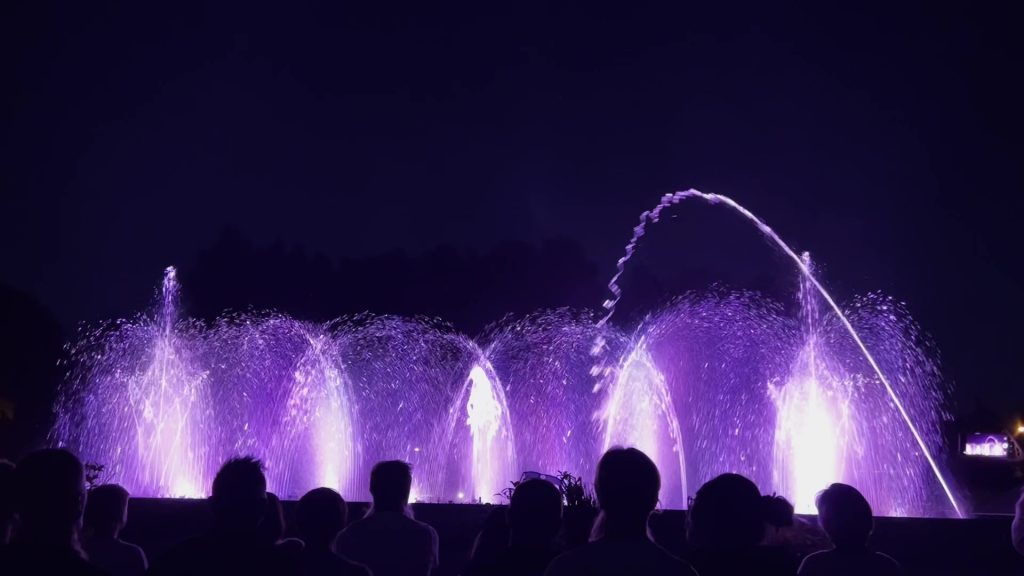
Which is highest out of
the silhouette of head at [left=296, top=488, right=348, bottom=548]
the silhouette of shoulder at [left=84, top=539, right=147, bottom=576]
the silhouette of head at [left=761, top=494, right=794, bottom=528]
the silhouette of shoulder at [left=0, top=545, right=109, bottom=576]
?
the silhouette of head at [left=761, top=494, right=794, bottom=528]

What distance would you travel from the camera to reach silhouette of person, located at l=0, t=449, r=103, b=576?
339cm

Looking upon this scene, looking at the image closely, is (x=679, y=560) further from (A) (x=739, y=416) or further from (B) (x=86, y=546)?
(A) (x=739, y=416)

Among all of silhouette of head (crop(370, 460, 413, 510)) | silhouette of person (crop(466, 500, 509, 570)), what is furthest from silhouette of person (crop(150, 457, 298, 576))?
silhouette of head (crop(370, 460, 413, 510))

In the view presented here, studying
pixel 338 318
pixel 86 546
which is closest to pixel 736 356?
pixel 338 318

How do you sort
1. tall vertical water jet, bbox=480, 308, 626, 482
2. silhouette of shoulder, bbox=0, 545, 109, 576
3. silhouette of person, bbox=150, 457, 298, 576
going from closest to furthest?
silhouette of shoulder, bbox=0, 545, 109, 576 → silhouette of person, bbox=150, 457, 298, 576 → tall vertical water jet, bbox=480, 308, 626, 482

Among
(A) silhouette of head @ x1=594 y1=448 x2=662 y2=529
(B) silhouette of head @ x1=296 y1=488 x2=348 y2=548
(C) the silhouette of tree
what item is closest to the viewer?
(A) silhouette of head @ x1=594 y1=448 x2=662 y2=529

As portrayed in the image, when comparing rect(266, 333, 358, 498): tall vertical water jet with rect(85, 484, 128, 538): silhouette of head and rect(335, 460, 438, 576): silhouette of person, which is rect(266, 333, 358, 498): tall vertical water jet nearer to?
rect(85, 484, 128, 538): silhouette of head

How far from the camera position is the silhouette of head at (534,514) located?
4316 mm

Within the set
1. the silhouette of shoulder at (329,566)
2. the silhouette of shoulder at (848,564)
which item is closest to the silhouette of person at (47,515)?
the silhouette of shoulder at (329,566)

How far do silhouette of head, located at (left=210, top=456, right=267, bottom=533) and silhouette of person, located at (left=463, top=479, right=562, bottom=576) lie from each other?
1.01 metres

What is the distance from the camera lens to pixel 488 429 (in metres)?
29.9

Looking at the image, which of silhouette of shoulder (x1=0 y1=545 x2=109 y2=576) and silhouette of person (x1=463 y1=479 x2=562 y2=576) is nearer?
silhouette of shoulder (x1=0 y1=545 x2=109 y2=576)

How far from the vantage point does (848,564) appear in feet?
15.8

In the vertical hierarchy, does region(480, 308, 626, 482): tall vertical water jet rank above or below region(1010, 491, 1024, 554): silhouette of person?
above
